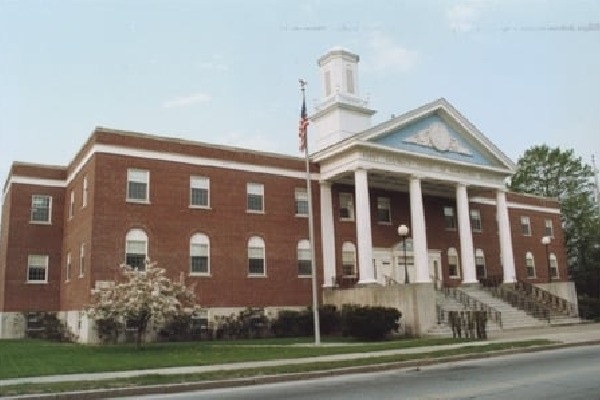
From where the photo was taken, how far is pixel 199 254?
31453 millimetres

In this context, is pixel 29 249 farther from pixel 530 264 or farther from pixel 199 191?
pixel 530 264

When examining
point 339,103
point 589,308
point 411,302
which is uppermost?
point 339,103

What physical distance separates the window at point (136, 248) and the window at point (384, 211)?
15.2 metres

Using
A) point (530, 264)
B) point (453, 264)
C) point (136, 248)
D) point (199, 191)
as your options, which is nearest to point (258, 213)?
point (199, 191)

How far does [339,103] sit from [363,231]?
10914 mm

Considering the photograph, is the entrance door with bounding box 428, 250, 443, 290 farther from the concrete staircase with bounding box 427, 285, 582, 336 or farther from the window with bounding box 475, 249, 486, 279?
the window with bounding box 475, 249, 486, 279

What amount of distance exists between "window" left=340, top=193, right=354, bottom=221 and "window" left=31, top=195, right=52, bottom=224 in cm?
1735

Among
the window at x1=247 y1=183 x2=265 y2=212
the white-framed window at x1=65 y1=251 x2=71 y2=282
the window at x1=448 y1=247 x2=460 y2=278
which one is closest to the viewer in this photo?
the white-framed window at x1=65 y1=251 x2=71 y2=282

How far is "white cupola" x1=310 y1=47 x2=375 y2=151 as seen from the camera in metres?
40.6

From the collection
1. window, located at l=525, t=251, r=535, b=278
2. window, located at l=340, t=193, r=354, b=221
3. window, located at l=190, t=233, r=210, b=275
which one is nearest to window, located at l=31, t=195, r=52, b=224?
window, located at l=190, t=233, r=210, b=275

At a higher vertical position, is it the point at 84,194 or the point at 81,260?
the point at 84,194

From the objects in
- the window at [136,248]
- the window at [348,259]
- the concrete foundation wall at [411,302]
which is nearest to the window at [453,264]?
the window at [348,259]

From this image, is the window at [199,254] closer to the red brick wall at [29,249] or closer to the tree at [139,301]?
the tree at [139,301]

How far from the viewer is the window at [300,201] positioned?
Answer: 117ft
